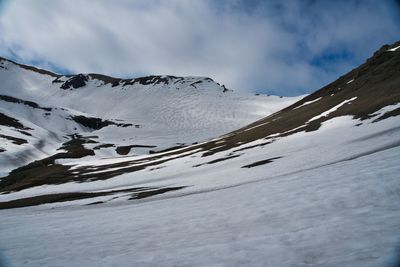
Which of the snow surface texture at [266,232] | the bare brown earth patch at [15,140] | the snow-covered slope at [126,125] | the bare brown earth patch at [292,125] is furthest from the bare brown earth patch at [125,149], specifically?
the snow surface texture at [266,232]

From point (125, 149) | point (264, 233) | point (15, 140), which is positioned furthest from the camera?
point (125, 149)

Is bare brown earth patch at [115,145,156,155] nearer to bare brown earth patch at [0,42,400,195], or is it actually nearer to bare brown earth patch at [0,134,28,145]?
bare brown earth patch at [0,42,400,195]

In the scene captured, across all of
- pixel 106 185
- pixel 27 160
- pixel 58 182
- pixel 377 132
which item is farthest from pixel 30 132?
pixel 377 132

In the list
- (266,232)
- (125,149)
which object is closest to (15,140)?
(125,149)

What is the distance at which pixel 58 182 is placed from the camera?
4944cm

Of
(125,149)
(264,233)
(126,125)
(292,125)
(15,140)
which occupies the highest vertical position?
(126,125)

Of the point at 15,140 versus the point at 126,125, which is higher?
the point at 126,125

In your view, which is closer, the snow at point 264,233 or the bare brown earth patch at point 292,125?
the snow at point 264,233

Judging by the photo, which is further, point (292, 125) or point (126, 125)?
point (126, 125)

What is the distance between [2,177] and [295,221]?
7175 centimetres

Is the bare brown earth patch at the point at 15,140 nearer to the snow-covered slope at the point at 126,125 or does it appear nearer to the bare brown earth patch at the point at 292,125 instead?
the snow-covered slope at the point at 126,125

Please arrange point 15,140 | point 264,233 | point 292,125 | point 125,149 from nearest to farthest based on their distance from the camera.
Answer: point 264,233 < point 292,125 < point 15,140 < point 125,149

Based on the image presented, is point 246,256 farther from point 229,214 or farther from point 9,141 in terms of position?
point 9,141

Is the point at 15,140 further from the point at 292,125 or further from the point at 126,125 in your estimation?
the point at 292,125
